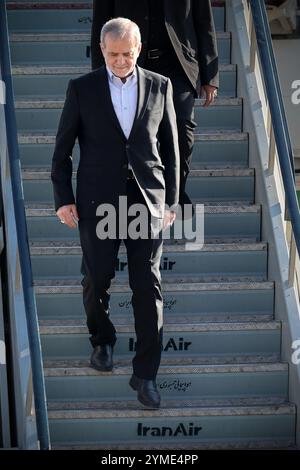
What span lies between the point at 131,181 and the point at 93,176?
0.18m

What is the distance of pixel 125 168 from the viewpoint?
16.9ft

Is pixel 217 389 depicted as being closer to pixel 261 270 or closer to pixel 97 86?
pixel 261 270

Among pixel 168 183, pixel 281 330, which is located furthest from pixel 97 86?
pixel 281 330

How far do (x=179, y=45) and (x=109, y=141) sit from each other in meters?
0.87

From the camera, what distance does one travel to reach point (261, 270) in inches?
237

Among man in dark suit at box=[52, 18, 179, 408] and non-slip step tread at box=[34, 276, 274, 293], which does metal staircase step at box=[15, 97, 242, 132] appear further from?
man in dark suit at box=[52, 18, 179, 408]

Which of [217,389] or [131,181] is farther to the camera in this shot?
[217,389]

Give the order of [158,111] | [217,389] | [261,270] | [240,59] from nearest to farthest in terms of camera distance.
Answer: [158,111]
[217,389]
[261,270]
[240,59]

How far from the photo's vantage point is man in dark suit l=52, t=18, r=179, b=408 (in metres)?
5.11

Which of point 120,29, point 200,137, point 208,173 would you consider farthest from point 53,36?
point 120,29

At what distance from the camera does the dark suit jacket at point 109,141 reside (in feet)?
16.8

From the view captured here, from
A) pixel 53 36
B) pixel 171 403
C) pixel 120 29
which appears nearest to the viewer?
pixel 120 29

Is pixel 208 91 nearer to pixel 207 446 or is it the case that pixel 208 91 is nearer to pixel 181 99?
pixel 181 99

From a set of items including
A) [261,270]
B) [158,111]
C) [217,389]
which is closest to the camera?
[158,111]
